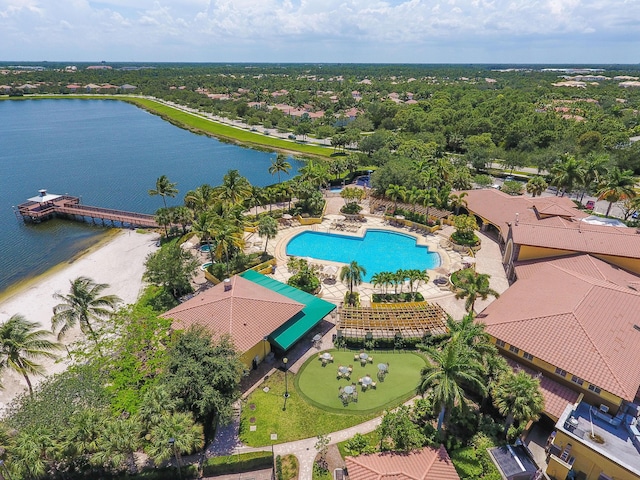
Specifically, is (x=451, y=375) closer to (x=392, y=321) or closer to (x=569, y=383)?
(x=569, y=383)

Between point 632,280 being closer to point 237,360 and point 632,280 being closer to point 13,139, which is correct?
point 237,360

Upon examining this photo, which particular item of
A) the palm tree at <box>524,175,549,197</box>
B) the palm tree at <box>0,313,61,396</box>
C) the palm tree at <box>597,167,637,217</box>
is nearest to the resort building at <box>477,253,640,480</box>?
the palm tree at <box>597,167,637,217</box>

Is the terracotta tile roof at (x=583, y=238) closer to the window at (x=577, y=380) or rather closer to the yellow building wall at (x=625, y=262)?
the yellow building wall at (x=625, y=262)

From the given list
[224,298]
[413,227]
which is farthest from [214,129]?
[224,298]

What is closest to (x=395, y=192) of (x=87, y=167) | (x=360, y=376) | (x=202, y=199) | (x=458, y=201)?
(x=458, y=201)

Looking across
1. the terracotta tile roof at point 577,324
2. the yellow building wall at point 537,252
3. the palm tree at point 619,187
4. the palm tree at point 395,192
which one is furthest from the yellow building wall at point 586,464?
the palm tree at point 619,187

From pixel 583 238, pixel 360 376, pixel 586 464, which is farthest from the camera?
pixel 583 238
